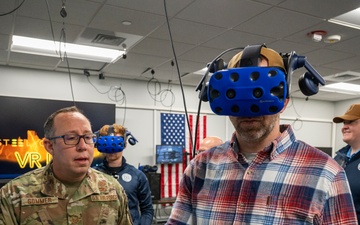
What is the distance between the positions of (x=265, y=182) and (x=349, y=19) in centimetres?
310

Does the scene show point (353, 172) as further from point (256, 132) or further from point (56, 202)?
point (56, 202)

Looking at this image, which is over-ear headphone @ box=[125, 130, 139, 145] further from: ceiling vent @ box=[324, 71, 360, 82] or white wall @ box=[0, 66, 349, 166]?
ceiling vent @ box=[324, 71, 360, 82]

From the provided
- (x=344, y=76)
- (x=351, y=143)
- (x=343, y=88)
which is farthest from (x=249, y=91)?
(x=343, y=88)

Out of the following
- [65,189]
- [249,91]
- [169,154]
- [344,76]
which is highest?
[344,76]

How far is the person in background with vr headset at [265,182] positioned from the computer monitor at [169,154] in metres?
5.28

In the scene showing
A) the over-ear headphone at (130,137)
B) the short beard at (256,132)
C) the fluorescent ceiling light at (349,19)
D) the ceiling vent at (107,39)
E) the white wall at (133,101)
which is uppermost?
the ceiling vent at (107,39)

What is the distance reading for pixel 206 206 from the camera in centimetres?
94

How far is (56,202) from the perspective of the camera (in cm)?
156

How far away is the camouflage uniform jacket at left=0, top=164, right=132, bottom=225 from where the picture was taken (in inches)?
58.6

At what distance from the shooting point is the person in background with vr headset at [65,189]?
4.95 feet

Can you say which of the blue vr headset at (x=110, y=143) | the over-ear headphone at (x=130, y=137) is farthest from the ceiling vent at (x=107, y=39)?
the blue vr headset at (x=110, y=143)

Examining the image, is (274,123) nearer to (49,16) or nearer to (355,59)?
(49,16)

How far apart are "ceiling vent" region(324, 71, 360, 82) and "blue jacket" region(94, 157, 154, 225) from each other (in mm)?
4518

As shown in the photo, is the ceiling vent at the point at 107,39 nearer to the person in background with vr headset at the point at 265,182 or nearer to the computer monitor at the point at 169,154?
the computer monitor at the point at 169,154
